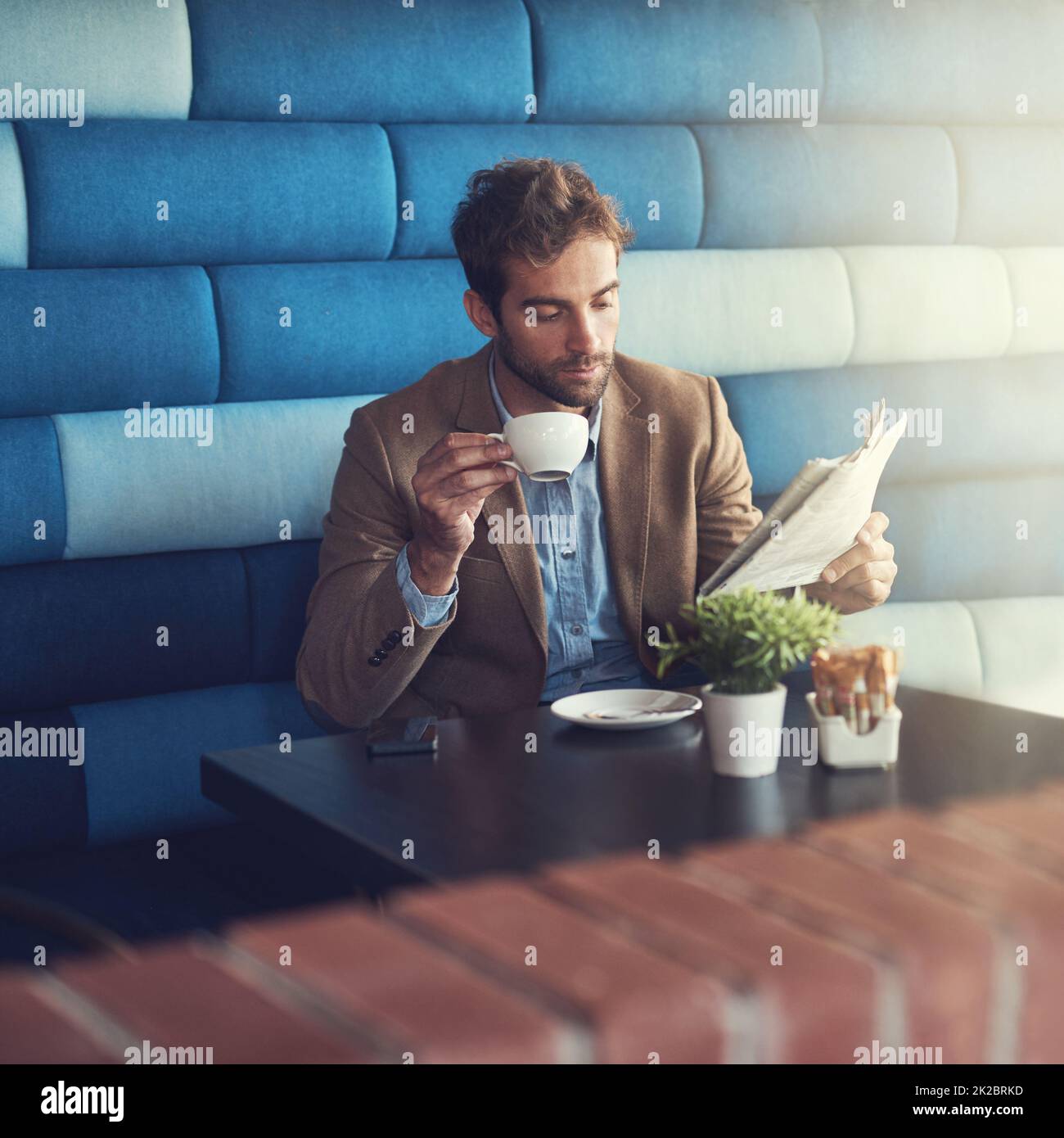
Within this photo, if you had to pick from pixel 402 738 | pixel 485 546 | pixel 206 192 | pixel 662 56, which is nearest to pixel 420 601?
pixel 485 546

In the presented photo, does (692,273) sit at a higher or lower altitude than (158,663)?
higher

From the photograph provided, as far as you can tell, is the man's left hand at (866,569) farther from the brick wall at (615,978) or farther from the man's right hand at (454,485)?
the brick wall at (615,978)

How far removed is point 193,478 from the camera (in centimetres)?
236

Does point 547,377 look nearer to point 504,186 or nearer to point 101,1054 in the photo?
point 504,186

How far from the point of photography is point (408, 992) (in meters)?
0.84

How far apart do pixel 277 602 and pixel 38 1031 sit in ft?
5.32

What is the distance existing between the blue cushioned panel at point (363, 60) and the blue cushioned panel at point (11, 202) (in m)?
0.33

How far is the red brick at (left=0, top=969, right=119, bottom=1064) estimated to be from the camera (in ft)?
2.55

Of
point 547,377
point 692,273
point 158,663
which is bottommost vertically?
point 158,663

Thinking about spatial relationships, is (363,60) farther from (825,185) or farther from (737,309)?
(825,185)

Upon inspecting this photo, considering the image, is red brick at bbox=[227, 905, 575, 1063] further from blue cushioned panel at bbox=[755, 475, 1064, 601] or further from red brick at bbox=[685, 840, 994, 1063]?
blue cushioned panel at bbox=[755, 475, 1064, 601]
